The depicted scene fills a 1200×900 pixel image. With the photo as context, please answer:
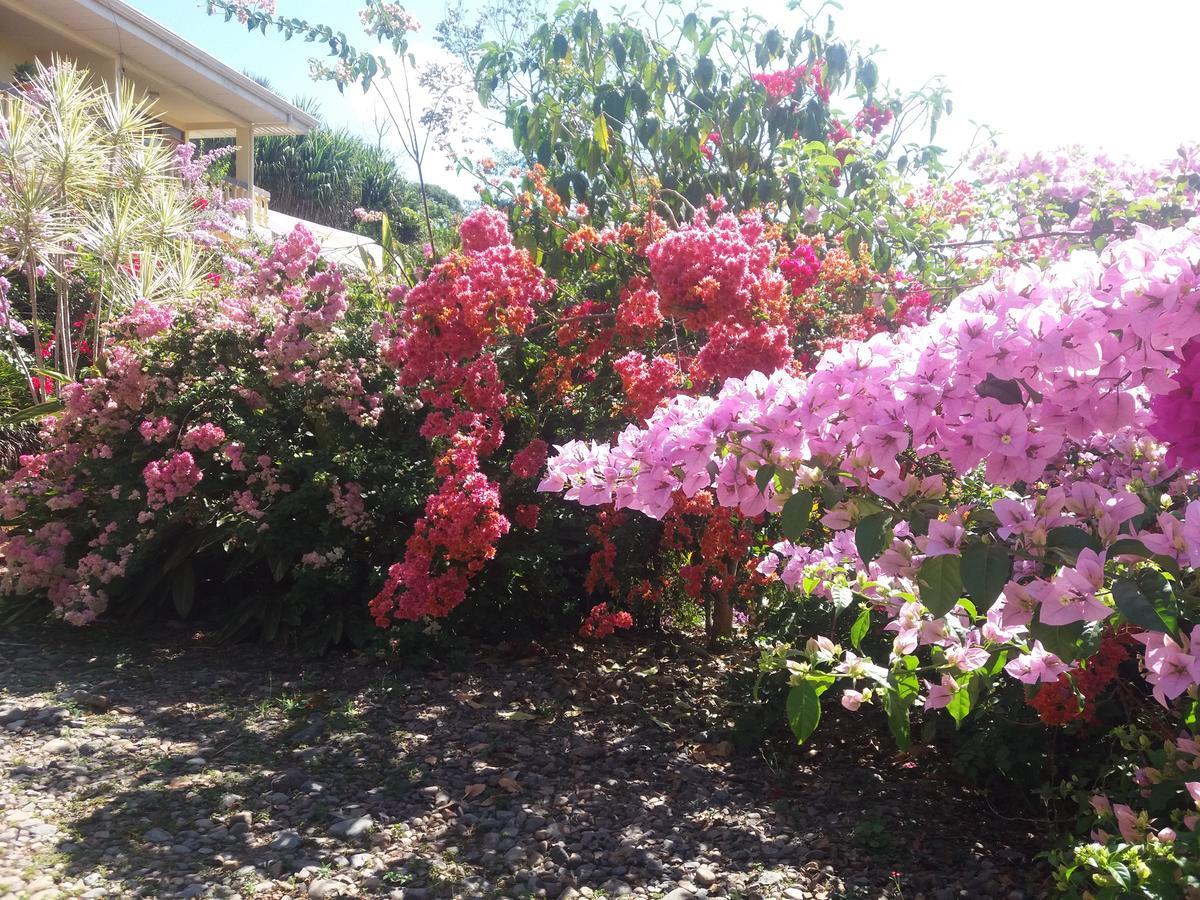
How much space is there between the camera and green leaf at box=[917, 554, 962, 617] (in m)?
A: 1.38

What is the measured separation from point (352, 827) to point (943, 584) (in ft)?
5.75

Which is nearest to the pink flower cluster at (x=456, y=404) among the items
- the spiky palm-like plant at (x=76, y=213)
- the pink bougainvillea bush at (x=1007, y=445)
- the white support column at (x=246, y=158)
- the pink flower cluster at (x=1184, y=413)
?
the pink bougainvillea bush at (x=1007, y=445)

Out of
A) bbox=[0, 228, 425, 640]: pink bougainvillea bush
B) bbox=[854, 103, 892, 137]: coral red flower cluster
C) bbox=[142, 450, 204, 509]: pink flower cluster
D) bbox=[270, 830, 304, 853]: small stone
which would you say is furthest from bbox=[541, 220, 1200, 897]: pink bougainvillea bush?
bbox=[854, 103, 892, 137]: coral red flower cluster

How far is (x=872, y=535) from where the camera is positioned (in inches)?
56.4

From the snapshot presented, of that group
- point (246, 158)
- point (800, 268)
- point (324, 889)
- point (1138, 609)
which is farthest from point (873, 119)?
point (246, 158)

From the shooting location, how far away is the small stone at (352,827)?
2.44 m

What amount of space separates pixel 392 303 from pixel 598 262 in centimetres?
104

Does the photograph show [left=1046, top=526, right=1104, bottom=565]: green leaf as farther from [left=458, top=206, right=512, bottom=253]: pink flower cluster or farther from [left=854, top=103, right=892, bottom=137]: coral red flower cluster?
[left=854, top=103, right=892, bottom=137]: coral red flower cluster

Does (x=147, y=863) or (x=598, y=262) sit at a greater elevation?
(x=598, y=262)

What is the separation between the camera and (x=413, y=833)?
248 centimetres

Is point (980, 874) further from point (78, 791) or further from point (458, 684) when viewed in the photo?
point (78, 791)

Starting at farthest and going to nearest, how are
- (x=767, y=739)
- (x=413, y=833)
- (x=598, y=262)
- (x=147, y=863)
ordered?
1. (x=598, y=262)
2. (x=767, y=739)
3. (x=413, y=833)
4. (x=147, y=863)

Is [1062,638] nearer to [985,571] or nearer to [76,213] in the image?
[985,571]

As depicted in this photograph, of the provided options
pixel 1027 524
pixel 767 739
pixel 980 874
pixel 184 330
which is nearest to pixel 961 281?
pixel 767 739
